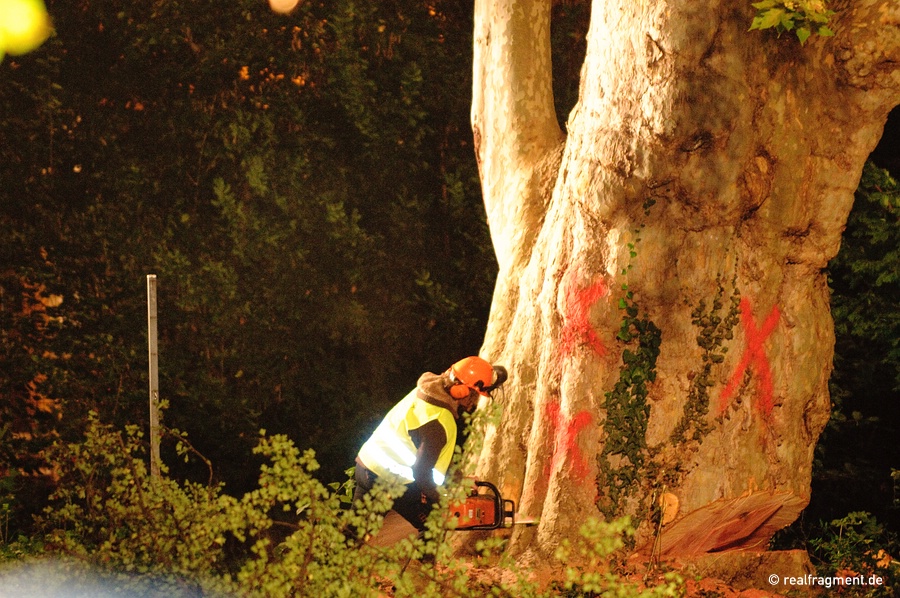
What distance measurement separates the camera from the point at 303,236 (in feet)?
29.8

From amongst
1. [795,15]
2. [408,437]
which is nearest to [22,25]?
[408,437]

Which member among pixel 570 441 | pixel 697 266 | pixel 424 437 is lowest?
pixel 570 441

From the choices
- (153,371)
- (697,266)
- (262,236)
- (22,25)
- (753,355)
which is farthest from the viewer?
(262,236)

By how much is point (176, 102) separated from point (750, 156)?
16.9 feet

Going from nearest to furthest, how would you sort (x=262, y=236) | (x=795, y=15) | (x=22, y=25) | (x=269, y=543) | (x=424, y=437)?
(x=269, y=543), (x=795, y=15), (x=424, y=437), (x=22, y=25), (x=262, y=236)

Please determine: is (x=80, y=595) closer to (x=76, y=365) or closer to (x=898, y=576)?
(x=76, y=365)

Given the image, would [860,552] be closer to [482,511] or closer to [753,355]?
[753,355]

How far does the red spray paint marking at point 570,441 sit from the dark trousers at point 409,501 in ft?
2.78

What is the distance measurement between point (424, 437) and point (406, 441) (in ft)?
0.54

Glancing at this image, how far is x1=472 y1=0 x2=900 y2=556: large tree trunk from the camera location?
5.62 metres

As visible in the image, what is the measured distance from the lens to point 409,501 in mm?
5770

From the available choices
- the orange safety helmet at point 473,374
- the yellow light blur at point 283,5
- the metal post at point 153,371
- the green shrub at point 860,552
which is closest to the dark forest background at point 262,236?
the yellow light blur at point 283,5

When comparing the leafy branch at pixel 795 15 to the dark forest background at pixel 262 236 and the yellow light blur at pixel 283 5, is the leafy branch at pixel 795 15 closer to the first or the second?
the dark forest background at pixel 262 236

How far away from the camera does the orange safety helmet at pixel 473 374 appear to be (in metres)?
5.74
